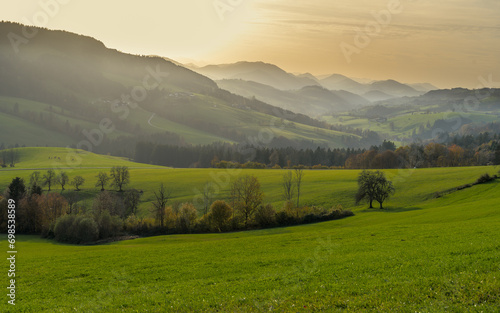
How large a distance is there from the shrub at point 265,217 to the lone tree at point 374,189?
25.3 meters

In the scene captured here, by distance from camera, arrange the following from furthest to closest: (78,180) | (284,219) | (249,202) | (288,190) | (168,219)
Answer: (78,180)
(288,190)
(249,202)
(168,219)
(284,219)

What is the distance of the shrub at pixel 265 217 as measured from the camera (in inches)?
2973

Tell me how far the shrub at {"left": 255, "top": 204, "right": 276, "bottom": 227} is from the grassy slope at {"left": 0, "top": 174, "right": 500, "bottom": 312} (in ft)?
116

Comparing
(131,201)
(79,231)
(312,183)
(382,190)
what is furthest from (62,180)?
(382,190)

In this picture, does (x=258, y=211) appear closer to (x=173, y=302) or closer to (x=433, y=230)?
(x=433, y=230)

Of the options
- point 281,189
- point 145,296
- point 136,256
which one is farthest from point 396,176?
point 145,296

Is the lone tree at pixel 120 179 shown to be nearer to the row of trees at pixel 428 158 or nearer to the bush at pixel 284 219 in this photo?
the bush at pixel 284 219

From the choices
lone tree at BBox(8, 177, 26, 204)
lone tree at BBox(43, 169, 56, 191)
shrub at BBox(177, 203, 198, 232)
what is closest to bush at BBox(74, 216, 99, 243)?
shrub at BBox(177, 203, 198, 232)

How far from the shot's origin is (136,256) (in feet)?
123

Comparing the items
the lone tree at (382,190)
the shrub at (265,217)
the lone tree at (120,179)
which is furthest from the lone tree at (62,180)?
the lone tree at (382,190)

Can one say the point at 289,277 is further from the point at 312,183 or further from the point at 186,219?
the point at 312,183

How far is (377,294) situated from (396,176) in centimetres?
10065

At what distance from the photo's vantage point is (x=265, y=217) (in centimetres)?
7606

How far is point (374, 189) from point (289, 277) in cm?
6714
